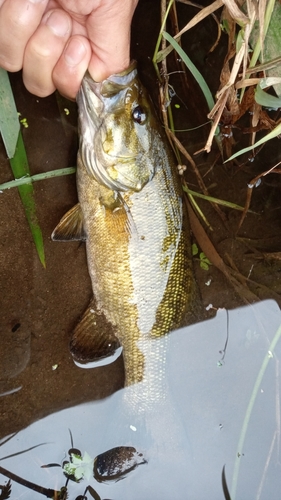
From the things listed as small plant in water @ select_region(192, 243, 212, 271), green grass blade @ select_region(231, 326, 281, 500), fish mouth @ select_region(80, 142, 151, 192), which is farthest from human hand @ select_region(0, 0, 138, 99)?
green grass blade @ select_region(231, 326, 281, 500)

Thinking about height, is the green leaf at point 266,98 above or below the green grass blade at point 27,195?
above

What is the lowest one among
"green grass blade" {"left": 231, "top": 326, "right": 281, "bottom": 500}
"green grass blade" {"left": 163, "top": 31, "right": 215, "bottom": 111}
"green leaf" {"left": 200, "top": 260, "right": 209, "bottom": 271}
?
"green grass blade" {"left": 231, "top": 326, "right": 281, "bottom": 500}

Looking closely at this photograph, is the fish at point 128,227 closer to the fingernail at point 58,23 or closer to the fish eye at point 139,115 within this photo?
the fish eye at point 139,115

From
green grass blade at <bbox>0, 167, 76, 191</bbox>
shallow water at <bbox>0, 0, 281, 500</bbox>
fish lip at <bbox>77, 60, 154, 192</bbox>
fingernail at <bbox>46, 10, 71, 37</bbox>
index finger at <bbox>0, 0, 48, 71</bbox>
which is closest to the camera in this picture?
index finger at <bbox>0, 0, 48, 71</bbox>

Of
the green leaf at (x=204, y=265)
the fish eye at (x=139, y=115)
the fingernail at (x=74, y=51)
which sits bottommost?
the green leaf at (x=204, y=265)

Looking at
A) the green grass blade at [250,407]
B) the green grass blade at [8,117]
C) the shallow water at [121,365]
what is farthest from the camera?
the green grass blade at [250,407]

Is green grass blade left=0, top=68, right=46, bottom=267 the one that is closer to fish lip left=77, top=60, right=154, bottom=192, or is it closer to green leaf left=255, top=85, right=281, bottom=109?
fish lip left=77, top=60, right=154, bottom=192

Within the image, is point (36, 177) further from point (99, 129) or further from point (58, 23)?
point (58, 23)

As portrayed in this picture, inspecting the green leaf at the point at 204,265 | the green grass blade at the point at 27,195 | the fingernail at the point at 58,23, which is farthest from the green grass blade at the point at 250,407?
the fingernail at the point at 58,23
